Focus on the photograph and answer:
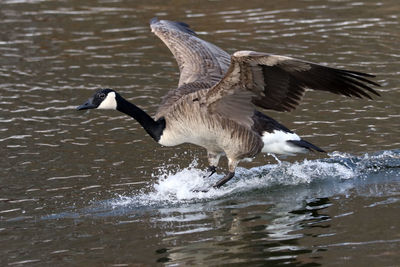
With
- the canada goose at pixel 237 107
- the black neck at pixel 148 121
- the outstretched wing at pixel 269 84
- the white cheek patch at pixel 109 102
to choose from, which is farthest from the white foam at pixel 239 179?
the white cheek patch at pixel 109 102

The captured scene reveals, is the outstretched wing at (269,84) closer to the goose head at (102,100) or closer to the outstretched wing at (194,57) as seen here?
the outstretched wing at (194,57)

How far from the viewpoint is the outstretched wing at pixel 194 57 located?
10.2 metres

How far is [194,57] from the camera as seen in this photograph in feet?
34.8

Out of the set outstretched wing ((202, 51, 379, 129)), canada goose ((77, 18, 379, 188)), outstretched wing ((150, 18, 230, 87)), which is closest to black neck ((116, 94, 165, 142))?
canada goose ((77, 18, 379, 188))

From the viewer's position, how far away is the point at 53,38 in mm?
16250

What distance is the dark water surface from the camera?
734cm

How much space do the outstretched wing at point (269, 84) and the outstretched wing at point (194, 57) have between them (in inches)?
34.1

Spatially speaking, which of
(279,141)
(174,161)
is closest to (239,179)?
(279,141)

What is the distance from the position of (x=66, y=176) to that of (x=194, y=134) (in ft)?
5.90

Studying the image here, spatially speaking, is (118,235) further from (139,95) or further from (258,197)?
(139,95)

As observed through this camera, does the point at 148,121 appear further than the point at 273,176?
No

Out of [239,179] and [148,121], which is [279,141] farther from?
[148,121]

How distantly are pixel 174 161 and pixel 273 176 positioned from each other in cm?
148

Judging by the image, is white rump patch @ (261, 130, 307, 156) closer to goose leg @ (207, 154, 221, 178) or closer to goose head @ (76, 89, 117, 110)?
goose leg @ (207, 154, 221, 178)
